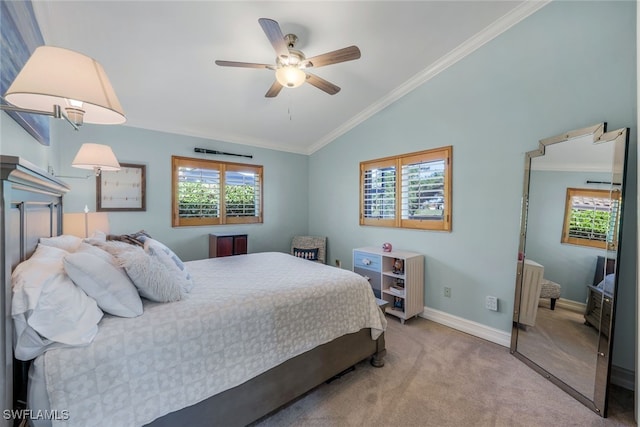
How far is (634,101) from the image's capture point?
193 centimetres

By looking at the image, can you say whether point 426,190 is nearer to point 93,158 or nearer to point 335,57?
point 335,57

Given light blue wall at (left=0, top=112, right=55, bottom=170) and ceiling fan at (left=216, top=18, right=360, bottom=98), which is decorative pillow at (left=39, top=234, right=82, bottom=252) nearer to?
light blue wall at (left=0, top=112, right=55, bottom=170)

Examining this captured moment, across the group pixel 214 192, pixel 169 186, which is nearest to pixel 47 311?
pixel 169 186

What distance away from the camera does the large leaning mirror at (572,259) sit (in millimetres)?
1827

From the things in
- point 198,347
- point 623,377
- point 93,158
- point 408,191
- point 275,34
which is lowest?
point 623,377

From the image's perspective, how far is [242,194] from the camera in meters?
4.56

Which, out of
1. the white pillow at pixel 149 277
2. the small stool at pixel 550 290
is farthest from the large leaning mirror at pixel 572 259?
the white pillow at pixel 149 277

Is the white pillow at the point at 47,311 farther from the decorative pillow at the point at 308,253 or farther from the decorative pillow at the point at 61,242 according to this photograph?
the decorative pillow at the point at 308,253

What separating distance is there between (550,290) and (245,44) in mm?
3514

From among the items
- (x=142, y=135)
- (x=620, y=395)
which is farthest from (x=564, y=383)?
(x=142, y=135)

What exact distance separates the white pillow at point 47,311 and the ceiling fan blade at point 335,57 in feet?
6.96

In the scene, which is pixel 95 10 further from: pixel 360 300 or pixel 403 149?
pixel 403 149

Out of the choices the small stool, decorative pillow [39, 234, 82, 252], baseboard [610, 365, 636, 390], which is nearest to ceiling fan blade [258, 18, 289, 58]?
→ decorative pillow [39, 234, 82, 252]

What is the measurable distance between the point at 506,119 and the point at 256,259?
293 cm
